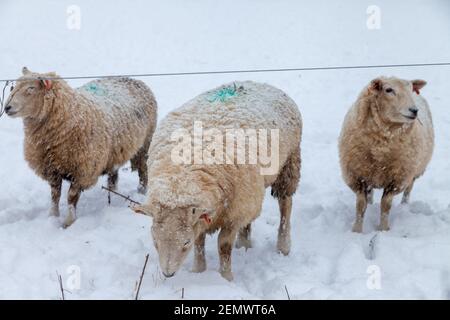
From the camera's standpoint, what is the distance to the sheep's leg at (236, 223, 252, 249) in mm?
5480

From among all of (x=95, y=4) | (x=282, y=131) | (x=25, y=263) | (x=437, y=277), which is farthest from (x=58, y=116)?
(x=95, y=4)

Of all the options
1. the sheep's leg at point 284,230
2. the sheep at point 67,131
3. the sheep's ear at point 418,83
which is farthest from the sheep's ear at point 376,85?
the sheep at point 67,131

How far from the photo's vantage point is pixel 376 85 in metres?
5.50

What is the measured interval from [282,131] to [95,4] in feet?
42.3

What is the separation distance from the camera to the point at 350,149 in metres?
5.85

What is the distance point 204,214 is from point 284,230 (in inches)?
76.2

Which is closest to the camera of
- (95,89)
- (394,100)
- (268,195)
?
(394,100)

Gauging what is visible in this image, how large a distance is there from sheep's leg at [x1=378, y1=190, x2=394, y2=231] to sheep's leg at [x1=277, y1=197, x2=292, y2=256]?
3.74ft

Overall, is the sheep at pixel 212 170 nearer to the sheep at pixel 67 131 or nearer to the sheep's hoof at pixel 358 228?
the sheep's hoof at pixel 358 228

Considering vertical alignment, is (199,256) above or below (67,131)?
below

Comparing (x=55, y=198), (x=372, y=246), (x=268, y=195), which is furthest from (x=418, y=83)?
(x=55, y=198)

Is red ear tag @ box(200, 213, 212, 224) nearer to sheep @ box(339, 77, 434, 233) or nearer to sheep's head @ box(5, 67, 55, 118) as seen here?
sheep @ box(339, 77, 434, 233)

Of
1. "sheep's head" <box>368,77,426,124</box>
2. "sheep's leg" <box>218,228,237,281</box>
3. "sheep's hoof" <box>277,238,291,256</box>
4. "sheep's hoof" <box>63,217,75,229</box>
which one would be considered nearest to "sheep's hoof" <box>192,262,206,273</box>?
"sheep's leg" <box>218,228,237,281</box>

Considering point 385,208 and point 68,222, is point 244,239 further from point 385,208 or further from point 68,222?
point 68,222
